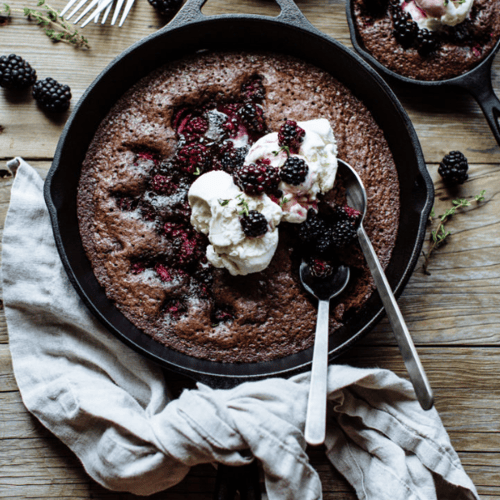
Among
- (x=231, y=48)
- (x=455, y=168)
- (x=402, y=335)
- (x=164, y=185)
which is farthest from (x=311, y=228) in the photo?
(x=231, y=48)

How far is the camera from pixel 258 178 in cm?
179

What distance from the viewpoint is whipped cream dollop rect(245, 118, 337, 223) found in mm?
1864

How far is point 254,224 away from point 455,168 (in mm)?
1083

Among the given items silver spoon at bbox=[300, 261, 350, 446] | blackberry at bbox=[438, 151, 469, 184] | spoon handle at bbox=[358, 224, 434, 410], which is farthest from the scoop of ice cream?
blackberry at bbox=[438, 151, 469, 184]

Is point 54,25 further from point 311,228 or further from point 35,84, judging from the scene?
point 311,228

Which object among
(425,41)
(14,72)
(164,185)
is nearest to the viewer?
(164,185)

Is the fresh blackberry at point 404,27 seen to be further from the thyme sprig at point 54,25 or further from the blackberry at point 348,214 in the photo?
the thyme sprig at point 54,25

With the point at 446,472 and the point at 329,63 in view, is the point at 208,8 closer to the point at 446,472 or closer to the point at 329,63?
the point at 329,63

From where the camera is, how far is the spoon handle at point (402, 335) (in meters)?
1.65

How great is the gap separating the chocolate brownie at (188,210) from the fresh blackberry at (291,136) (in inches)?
9.2

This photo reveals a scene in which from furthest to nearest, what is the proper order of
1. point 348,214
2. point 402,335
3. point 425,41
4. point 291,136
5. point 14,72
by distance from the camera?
point 425,41, point 14,72, point 348,214, point 291,136, point 402,335

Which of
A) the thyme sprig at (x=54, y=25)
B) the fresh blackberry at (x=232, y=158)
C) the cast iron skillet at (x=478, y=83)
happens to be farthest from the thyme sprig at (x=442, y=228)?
the thyme sprig at (x=54, y=25)

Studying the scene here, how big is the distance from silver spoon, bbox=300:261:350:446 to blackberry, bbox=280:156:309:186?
0.41m

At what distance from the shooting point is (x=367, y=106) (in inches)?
87.4
